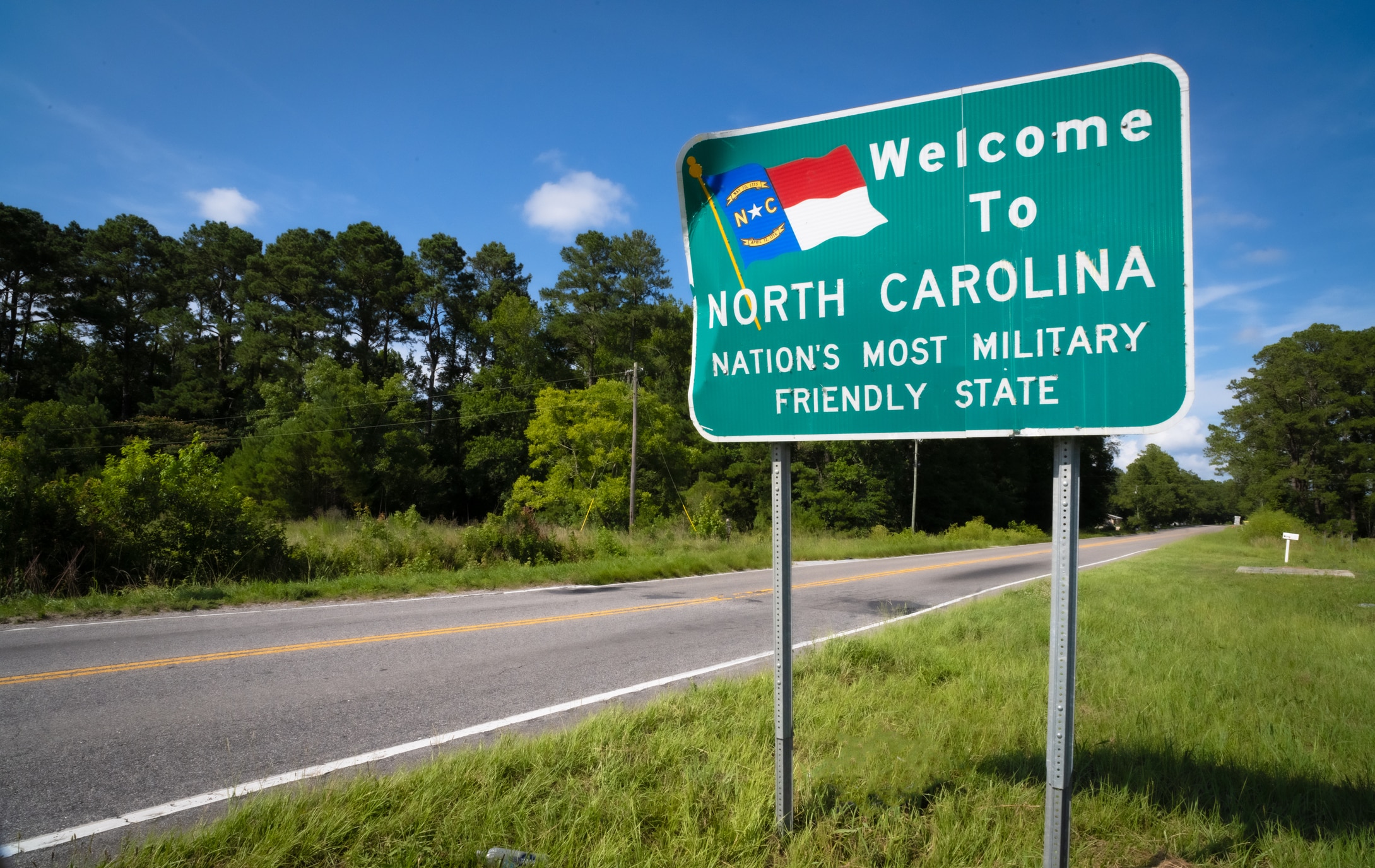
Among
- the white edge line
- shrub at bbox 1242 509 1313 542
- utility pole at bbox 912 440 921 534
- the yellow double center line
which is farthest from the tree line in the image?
the yellow double center line

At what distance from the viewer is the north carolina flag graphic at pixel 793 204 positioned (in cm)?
316

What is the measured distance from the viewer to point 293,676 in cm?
591

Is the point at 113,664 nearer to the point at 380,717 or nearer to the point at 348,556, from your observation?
the point at 380,717

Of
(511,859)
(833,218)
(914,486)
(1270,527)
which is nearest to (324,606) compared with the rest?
(511,859)

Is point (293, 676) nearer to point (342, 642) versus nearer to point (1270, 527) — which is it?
point (342, 642)

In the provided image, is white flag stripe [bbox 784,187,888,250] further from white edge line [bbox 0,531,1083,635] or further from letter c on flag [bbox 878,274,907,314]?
white edge line [bbox 0,531,1083,635]

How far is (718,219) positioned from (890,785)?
9.13 ft

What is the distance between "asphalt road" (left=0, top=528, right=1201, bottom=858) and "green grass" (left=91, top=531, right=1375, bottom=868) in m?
1.08

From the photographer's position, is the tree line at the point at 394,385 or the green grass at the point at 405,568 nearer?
the green grass at the point at 405,568

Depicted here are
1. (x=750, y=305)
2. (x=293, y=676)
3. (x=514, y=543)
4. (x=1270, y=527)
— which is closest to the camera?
(x=750, y=305)

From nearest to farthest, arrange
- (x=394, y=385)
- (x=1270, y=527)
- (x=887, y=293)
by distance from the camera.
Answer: (x=887, y=293)
(x=1270, y=527)
(x=394, y=385)

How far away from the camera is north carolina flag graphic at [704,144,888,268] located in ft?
10.4

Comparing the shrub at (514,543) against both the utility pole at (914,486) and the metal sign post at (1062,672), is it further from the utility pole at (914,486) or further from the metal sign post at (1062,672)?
the utility pole at (914,486)

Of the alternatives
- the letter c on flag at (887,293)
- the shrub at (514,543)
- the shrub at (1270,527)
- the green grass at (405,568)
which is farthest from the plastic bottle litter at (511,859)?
the shrub at (1270,527)
